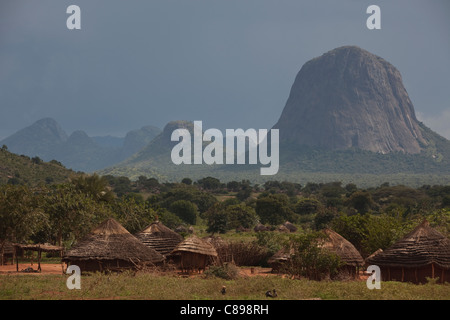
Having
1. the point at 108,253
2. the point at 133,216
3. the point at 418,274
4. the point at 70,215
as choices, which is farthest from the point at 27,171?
the point at 418,274

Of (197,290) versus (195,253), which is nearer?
(197,290)

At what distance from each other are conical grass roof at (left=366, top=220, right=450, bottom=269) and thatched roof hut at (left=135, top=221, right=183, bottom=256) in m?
11.0

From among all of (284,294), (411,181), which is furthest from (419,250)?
(411,181)

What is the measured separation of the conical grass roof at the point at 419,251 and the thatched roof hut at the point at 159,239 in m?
11.0

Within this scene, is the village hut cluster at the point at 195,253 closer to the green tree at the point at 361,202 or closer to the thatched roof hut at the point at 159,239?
the thatched roof hut at the point at 159,239

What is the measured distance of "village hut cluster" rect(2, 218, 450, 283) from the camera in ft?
73.0

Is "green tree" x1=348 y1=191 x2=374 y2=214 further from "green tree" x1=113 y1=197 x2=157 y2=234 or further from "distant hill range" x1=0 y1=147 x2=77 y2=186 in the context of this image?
"green tree" x1=113 y1=197 x2=157 y2=234

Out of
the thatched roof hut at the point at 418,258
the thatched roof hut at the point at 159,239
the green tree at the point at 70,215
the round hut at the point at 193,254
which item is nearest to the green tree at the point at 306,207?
the green tree at the point at 70,215

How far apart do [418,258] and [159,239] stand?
44.3 feet

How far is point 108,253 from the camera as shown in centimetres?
2447

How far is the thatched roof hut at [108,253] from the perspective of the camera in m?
24.4

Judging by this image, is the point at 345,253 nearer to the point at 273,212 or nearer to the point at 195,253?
the point at 195,253

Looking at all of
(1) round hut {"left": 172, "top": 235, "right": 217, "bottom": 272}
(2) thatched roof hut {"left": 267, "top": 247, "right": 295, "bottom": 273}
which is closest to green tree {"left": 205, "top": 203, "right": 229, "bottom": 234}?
(2) thatched roof hut {"left": 267, "top": 247, "right": 295, "bottom": 273}
